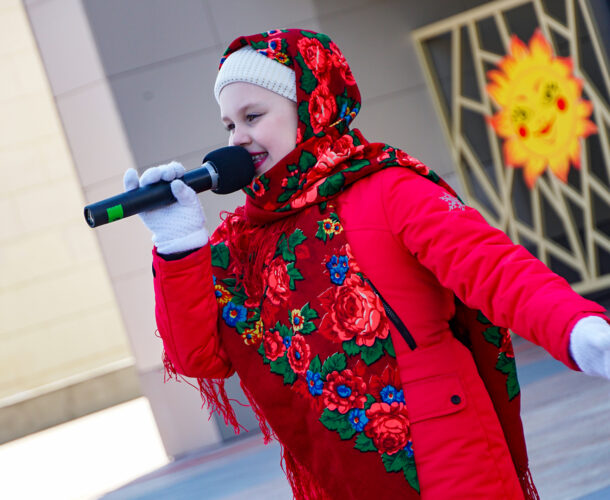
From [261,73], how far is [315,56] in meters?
0.12

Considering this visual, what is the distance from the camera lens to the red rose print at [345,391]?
4.79 ft

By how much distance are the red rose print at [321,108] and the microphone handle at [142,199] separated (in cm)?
21

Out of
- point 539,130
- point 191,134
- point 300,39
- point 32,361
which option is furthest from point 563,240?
point 32,361

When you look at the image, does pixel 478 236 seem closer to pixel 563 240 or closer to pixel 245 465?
pixel 245 465

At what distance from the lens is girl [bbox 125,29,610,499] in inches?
55.9

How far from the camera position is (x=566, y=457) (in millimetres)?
3301

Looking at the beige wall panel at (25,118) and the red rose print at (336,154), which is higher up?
the beige wall panel at (25,118)

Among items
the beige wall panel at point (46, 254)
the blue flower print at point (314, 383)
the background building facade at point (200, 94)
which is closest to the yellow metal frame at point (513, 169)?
the background building facade at point (200, 94)

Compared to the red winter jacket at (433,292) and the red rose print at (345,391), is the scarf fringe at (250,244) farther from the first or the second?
the red rose print at (345,391)

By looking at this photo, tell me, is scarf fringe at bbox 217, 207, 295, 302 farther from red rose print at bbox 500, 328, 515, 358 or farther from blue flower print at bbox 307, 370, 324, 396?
red rose print at bbox 500, 328, 515, 358

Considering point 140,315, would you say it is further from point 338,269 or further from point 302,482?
point 338,269

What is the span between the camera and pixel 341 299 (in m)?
1.49

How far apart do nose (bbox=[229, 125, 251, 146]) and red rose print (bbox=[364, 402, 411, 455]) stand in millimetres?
522

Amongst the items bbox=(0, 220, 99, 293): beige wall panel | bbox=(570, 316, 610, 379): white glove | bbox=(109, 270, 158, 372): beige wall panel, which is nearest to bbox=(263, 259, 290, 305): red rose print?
bbox=(570, 316, 610, 379): white glove
